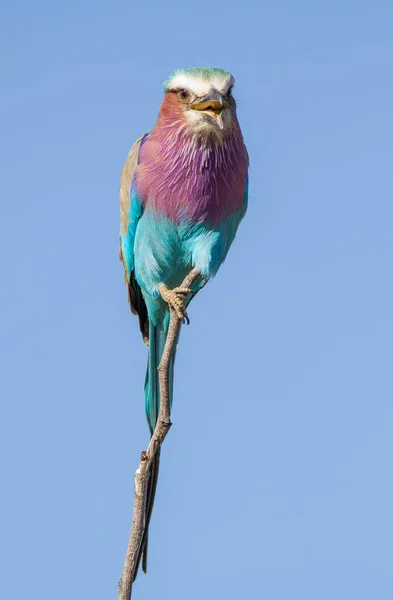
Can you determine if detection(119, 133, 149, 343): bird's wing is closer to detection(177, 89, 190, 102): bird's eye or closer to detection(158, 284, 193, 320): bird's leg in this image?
detection(177, 89, 190, 102): bird's eye

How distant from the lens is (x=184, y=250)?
5.02 meters

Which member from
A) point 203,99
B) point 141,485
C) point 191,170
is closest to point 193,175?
point 191,170

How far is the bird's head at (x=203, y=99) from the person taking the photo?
470cm

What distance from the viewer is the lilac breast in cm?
482

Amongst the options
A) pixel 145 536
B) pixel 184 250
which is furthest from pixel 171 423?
pixel 184 250

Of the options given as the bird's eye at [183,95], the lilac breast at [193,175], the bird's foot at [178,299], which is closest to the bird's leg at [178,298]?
the bird's foot at [178,299]

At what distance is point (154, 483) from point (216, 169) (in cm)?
163

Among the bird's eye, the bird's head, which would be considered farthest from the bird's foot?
the bird's eye

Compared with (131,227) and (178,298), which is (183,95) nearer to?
(131,227)

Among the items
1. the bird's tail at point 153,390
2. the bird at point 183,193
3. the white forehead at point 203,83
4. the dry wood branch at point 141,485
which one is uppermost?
the white forehead at point 203,83

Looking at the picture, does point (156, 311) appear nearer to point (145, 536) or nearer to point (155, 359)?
point (155, 359)

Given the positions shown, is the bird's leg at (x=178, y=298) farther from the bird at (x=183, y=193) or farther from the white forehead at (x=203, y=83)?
the white forehead at (x=203, y=83)

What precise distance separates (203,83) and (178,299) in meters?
1.10

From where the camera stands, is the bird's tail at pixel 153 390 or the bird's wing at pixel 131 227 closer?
the bird's tail at pixel 153 390
